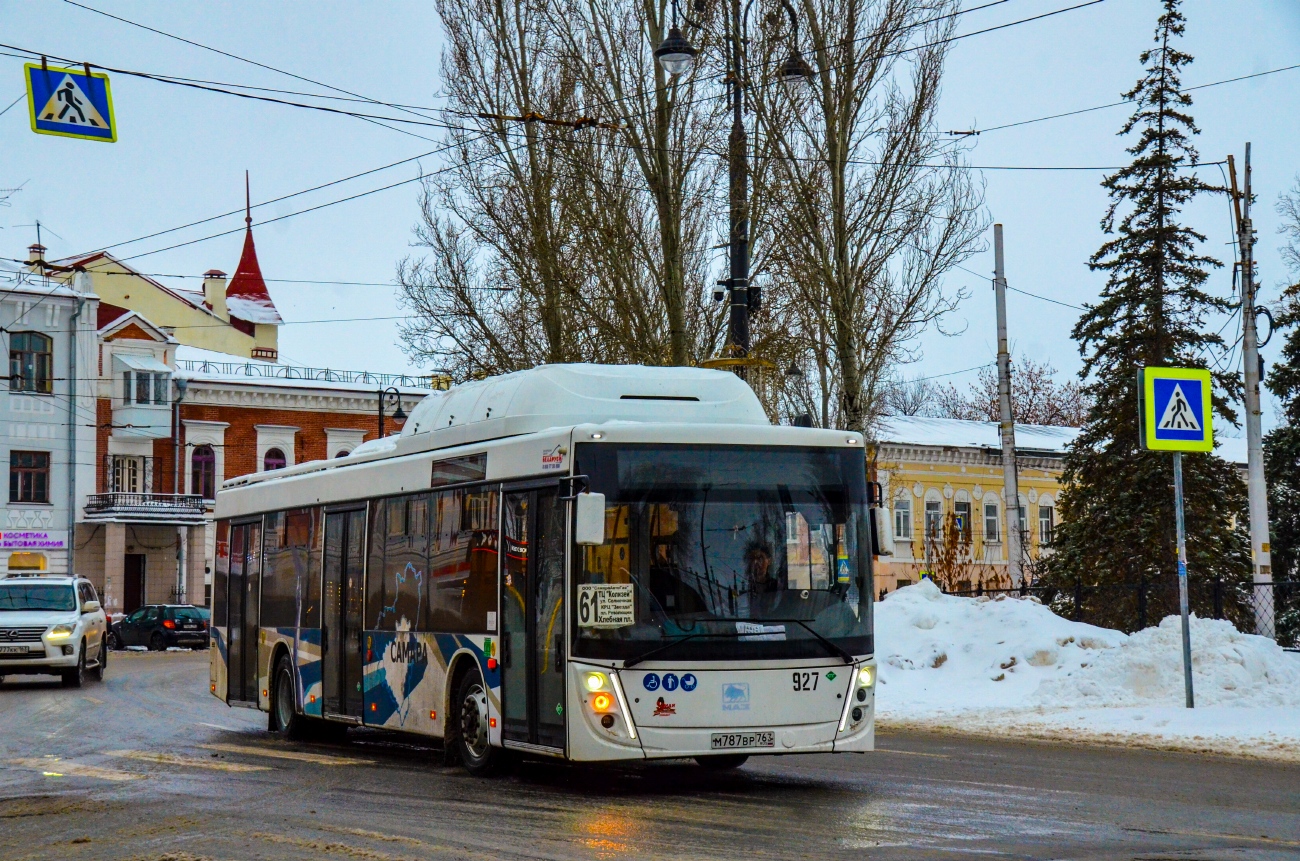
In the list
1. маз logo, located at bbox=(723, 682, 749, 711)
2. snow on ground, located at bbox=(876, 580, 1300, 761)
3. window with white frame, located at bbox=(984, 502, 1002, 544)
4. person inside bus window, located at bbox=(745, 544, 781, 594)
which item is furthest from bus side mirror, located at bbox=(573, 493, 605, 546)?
window with white frame, located at bbox=(984, 502, 1002, 544)

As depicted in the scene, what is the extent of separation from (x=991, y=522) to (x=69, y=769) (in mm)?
62983

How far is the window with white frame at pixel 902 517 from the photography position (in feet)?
232

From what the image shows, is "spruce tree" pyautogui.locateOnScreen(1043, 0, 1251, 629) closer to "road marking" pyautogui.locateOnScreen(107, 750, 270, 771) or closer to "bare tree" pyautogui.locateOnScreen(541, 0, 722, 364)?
"bare tree" pyautogui.locateOnScreen(541, 0, 722, 364)

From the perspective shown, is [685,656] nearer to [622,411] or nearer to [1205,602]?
[622,411]

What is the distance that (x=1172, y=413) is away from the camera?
56.6 ft

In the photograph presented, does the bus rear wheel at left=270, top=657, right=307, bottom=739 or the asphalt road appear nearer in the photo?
the asphalt road

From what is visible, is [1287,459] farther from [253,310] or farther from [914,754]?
[253,310]

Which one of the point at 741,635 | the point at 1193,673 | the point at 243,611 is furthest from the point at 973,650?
the point at 741,635

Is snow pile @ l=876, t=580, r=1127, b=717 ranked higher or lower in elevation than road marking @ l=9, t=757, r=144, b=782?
higher

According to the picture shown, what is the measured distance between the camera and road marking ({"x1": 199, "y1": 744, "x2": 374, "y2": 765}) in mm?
15242

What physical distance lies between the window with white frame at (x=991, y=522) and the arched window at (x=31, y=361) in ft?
130

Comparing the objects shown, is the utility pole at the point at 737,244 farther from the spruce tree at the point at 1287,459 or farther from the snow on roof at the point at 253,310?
the snow on roof at the point at 253,310

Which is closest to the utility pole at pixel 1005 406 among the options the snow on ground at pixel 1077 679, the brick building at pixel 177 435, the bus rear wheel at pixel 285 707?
the snow on ground at pixel 1077 679

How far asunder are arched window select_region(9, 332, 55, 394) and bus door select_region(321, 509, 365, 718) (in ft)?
150
